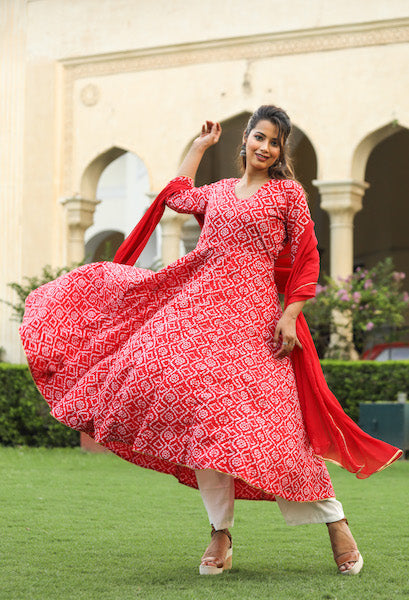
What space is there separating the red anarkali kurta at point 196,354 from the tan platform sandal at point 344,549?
0.47 feet

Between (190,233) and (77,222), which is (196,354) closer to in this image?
(77,222)

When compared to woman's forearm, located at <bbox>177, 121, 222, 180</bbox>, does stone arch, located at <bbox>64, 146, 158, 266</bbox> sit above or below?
above

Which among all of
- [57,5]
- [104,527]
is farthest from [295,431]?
[57,5]

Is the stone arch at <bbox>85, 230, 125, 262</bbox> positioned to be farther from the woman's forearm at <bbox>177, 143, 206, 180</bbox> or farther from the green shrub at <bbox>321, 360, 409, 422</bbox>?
the woman's forearm at <bbox>177, 143, 206, 180</bbox>

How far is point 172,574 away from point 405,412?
5861 mm

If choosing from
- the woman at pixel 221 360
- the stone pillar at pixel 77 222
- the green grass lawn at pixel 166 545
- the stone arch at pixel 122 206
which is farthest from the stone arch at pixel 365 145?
the woman at pixel 221 360

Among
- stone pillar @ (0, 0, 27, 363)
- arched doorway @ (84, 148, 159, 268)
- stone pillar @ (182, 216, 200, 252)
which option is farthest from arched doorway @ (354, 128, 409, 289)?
stone pillar @ (0, 0, 27, 363)

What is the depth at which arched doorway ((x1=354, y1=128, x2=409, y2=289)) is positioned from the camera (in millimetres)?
21312

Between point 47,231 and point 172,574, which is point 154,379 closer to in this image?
point 172,574

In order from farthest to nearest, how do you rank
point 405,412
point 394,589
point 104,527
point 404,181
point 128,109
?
point 404,181
point 128,109
point 405,412
point 104,527
point 394,589

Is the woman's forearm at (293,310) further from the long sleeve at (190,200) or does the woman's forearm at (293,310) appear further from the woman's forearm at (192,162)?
the woman's forearm at (192,162)

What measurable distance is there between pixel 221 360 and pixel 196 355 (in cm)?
9

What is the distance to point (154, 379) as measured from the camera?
377cm

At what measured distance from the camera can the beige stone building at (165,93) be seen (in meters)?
13.6
